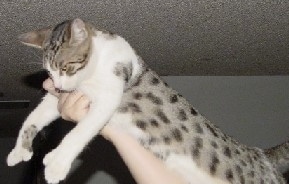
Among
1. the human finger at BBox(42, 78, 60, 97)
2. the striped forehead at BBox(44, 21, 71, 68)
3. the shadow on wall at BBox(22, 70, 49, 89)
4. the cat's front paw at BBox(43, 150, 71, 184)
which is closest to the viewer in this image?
the cat's front paw at BBox(43, 150, 71, 184)

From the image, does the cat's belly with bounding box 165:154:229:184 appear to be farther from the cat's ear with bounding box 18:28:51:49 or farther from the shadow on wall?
the shadow on wall

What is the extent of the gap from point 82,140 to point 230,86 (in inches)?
95.3

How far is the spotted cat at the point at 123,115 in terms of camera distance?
1.43 metres

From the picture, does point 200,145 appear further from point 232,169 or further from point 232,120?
point 232,120

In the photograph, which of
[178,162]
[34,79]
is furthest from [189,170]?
[34,79]

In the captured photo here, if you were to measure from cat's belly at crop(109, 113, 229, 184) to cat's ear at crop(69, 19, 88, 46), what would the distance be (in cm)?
28

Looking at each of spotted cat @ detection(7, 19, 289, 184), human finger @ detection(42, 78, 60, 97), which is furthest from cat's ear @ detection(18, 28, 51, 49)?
human finger @ detection(42, 78, 60, 97)

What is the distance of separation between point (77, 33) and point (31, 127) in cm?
41

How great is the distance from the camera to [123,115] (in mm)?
1531

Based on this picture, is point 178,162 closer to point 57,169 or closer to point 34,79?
point 57,169

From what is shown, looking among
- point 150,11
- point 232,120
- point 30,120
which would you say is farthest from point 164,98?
point 232,120

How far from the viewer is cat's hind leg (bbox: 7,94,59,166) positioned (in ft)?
5.11

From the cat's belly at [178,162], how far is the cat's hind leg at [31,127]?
11.4 inches

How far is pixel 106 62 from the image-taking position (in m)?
1.52
